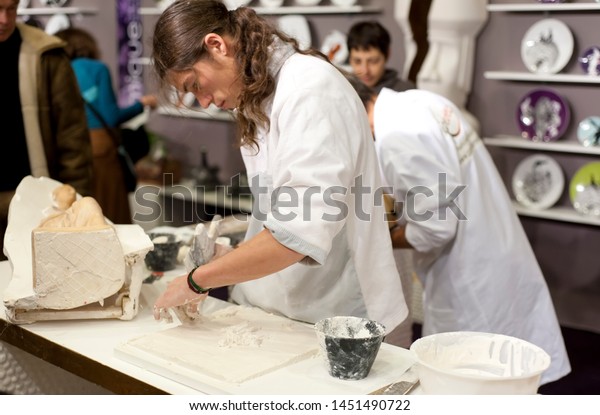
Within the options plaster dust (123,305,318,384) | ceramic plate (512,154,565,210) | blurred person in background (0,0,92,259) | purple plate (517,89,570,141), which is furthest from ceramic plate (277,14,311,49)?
plaster dust (123,305,318,384)

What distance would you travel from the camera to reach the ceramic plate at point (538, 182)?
425 cm

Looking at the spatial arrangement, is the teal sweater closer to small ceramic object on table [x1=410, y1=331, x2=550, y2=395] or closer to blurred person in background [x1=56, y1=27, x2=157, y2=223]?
blurred person in background [x1=56, y1=27, x2=157, y2=223]

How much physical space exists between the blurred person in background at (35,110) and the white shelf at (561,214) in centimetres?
248

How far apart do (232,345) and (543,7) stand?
3139 millimetres

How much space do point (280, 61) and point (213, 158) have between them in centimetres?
444

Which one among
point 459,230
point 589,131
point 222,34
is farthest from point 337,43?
point 222,34

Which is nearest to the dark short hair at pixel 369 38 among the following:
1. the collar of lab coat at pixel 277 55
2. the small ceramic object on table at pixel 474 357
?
the collar of lab coat at pixel 277 55

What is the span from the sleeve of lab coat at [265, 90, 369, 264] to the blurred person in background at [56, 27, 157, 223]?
2.91 metres

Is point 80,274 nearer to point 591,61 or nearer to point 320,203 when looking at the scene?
point 320,203

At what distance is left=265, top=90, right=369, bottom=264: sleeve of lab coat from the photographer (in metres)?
1.56

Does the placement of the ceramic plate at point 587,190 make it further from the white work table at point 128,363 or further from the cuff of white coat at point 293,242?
the cuff of white coat at point 293,242

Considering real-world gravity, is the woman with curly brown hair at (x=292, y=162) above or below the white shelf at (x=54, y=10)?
below

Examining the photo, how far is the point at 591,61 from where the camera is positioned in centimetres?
406

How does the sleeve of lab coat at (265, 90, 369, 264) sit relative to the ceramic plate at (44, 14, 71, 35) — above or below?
below
